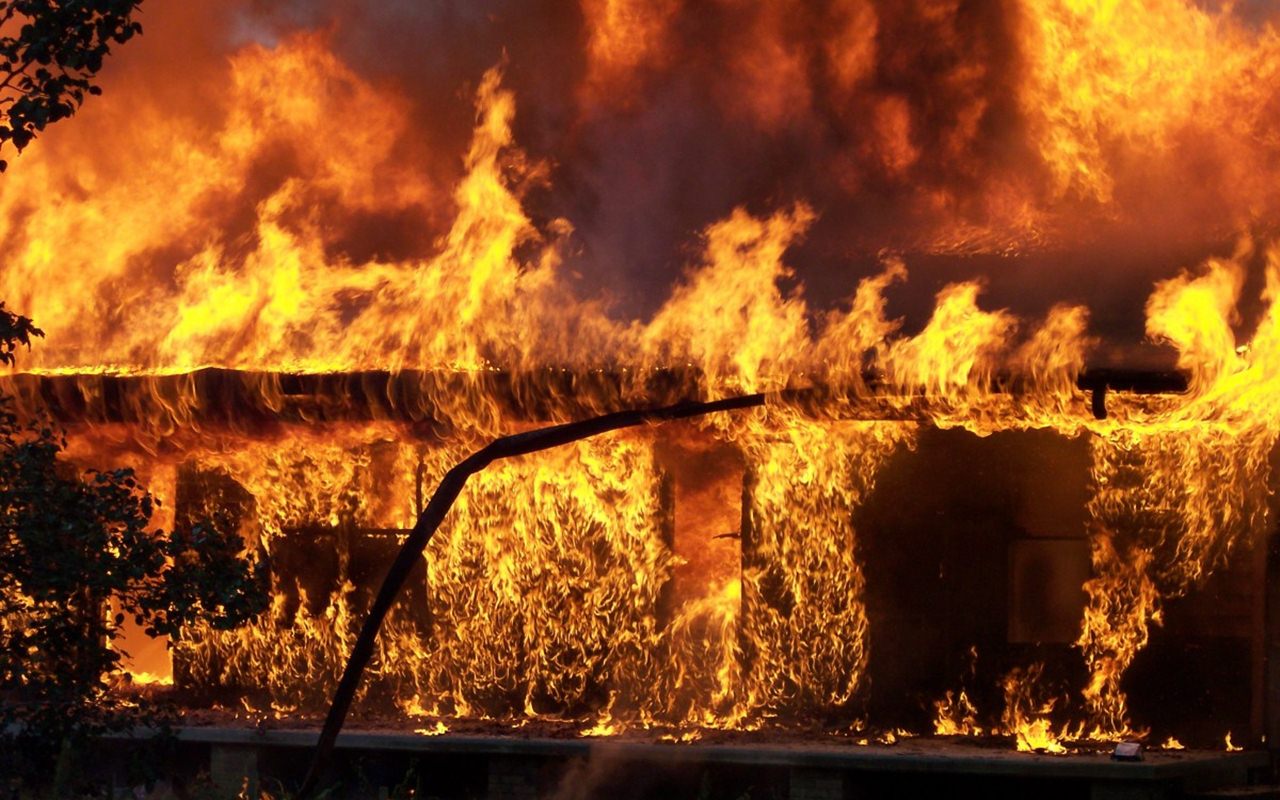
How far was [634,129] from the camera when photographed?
15.9 metres

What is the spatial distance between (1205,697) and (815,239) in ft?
16.2

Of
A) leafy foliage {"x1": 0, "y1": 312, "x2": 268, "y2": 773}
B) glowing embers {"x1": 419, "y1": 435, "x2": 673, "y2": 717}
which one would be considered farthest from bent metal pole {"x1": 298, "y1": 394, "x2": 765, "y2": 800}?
leafy foliage {"x1": 0, "y1": 312, "x2": 268, "y2": 773}

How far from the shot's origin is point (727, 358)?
43.0 ft

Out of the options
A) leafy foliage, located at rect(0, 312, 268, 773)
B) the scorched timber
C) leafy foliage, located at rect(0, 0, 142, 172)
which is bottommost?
leafy foliage, located at rect(0, 312, 268, 773)

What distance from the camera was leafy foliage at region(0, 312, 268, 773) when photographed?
10039 mm

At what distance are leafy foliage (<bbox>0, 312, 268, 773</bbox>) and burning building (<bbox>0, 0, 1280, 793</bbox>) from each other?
3292 millimetres

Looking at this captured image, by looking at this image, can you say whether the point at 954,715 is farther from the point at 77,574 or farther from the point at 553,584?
the point at 77,574

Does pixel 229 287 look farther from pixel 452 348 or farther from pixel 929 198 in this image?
pixel 929 198

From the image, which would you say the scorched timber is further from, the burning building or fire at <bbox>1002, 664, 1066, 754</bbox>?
fire at <bbox>1002, 664, 1066, 754</bbox>

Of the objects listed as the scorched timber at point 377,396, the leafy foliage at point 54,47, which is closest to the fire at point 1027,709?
the scorched timber at point 377,396

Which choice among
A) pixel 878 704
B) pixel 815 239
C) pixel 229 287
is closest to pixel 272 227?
pixel 229 287

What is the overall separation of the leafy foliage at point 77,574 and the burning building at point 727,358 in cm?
329

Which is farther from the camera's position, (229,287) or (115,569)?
(229,287)

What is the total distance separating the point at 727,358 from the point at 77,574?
16.8ft
